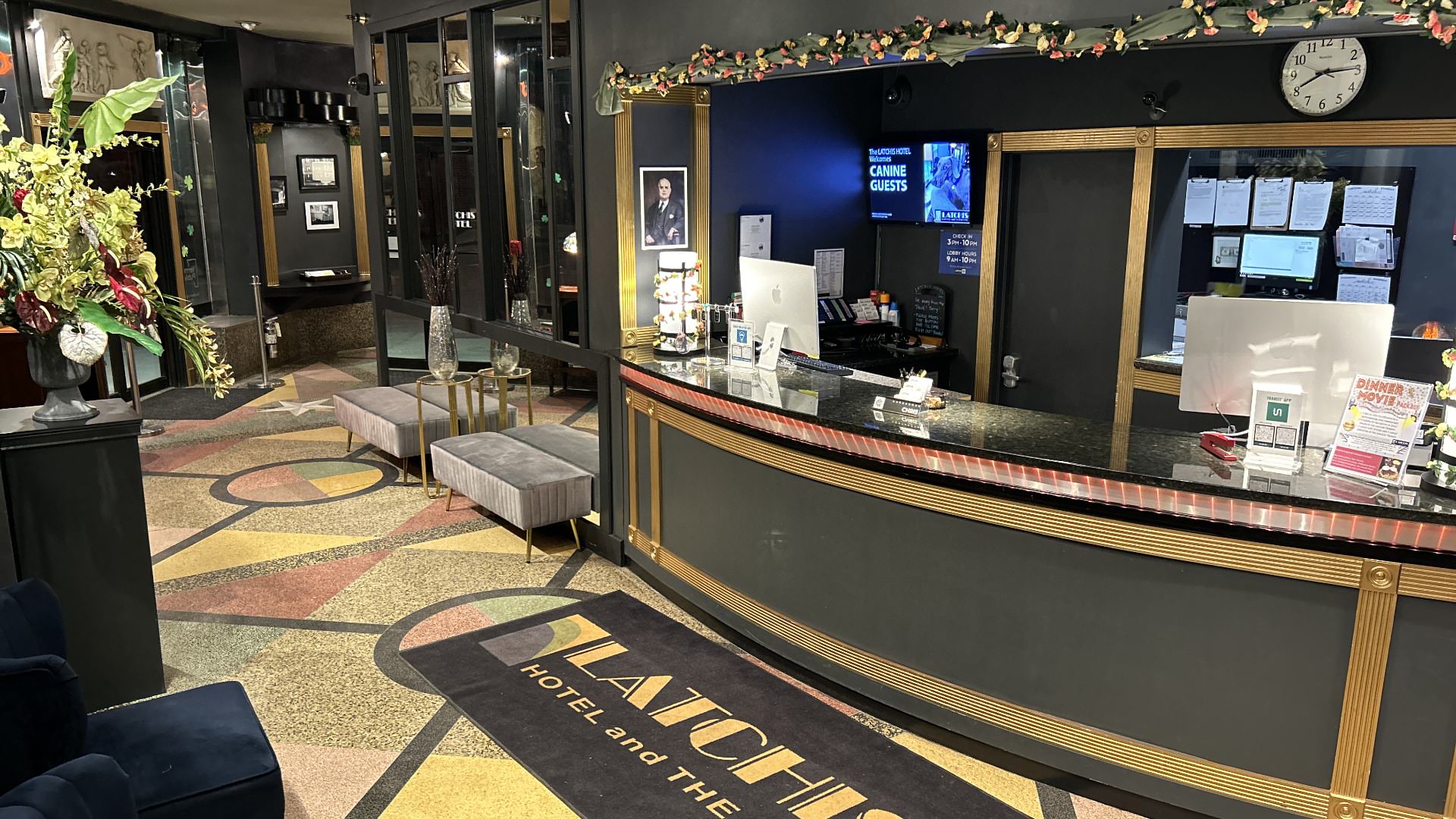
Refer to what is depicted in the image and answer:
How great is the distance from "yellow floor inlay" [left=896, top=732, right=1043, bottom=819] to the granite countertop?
1.16 meters

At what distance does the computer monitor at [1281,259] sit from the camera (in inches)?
221

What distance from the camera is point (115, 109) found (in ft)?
12.3

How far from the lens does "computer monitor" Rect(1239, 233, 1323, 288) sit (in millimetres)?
5621

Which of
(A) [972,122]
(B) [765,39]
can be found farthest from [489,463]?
(A) [972,122]

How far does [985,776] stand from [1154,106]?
370cm

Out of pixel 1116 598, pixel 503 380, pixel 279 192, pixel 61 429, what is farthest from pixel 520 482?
pixel 279 192

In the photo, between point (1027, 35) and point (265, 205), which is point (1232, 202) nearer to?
point (1027, 35)

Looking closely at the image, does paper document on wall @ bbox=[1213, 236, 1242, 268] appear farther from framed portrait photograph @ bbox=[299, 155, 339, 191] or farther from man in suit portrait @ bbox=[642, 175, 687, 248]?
framed portrait photograph @ bbox=[299, 155, 339, 191]

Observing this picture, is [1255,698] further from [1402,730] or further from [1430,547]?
[1430,547]

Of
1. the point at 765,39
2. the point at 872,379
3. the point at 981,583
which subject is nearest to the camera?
the point at 981,583

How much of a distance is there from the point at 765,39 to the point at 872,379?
158 cm

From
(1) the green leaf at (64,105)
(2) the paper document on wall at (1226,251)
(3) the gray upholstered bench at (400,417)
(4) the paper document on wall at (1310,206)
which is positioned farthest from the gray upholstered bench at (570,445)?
(4) the paper document on wall at (1310,206)

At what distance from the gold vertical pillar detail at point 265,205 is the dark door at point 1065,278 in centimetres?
805

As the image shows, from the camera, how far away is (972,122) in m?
6.52
